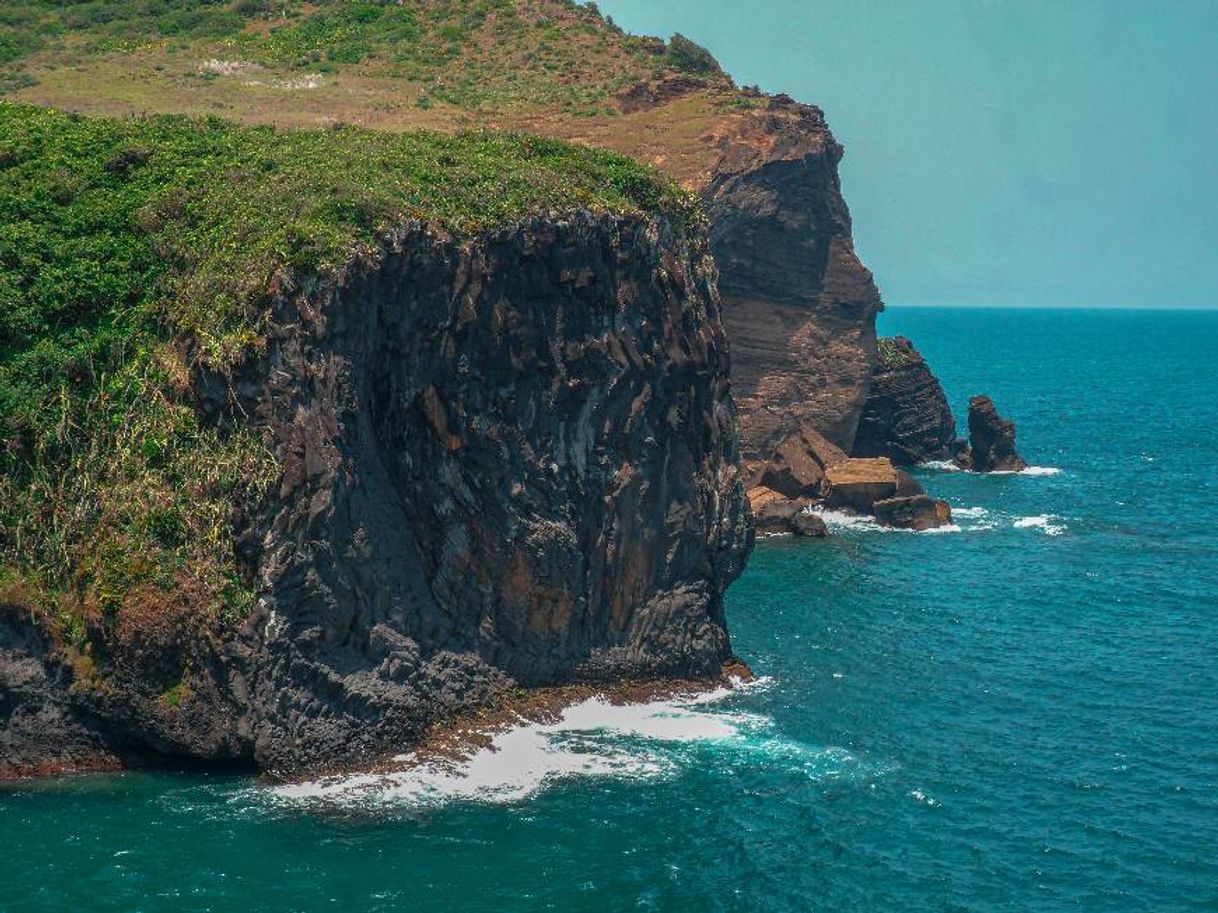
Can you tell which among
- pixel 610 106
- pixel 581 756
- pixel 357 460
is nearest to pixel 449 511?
pixel 357 460

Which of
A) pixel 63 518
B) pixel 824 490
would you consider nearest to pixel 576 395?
pixel 63 518

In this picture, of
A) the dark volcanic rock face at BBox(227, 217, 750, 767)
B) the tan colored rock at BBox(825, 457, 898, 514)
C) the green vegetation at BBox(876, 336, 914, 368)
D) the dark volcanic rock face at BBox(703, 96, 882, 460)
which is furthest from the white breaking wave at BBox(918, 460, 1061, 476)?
the dark volcanic rock face at BBox(227, 217, 750, 767)

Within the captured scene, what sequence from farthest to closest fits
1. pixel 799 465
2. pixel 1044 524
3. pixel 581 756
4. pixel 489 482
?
pixel 799 465 < pixel 1044 524 < pixel 489 482 < pixel 581 756

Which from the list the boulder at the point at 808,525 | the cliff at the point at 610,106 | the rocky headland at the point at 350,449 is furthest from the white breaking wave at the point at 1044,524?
the rocky headland at the point at 350,449

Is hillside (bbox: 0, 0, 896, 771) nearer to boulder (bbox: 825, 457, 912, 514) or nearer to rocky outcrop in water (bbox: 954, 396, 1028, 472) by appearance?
boulder (bbox: 825, 457, 912, 514)

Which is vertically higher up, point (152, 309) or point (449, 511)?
point (152, 309)

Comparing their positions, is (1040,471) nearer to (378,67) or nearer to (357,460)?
(378,67)

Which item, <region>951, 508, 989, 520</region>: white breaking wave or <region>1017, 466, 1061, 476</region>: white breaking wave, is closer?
<region>951, 508, 989, 520</region>: white breaking wave
